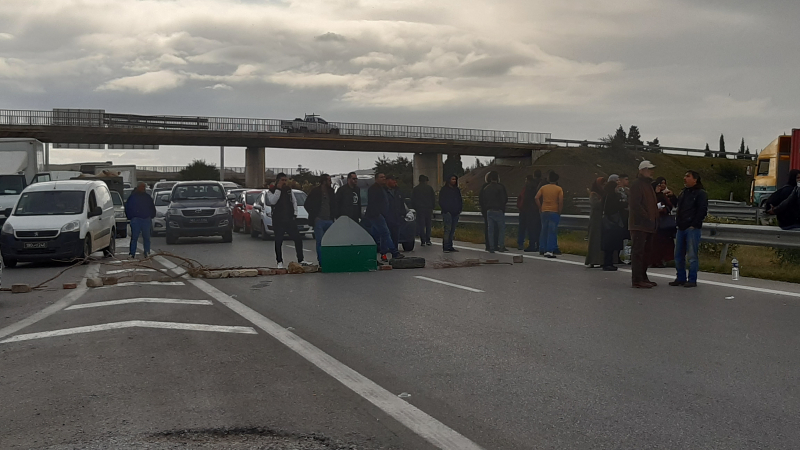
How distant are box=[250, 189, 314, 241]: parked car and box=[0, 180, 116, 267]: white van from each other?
609 centimetres

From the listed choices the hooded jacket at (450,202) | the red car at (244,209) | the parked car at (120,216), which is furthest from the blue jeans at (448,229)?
the parked car at (120,216)

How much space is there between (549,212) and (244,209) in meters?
14.4

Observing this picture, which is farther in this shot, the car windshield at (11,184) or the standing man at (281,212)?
the car windshield at (11,184)

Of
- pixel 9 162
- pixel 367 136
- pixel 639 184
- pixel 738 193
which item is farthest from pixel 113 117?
pixel 639 184

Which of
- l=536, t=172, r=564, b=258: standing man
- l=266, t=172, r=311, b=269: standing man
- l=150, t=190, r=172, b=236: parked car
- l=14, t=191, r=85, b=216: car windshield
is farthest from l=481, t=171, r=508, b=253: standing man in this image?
l=150, t=190, r=172, b=236: parked car

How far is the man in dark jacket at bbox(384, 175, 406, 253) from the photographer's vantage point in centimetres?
1820

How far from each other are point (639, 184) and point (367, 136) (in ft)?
194

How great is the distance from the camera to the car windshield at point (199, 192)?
26328 millimetres

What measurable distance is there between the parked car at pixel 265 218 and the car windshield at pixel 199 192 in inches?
47.5

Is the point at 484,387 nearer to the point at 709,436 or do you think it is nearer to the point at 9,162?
the point at 709,436

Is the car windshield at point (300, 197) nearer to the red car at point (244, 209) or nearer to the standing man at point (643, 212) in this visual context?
the red car at point (244, 209)

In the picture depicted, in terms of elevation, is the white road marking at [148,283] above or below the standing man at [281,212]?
below

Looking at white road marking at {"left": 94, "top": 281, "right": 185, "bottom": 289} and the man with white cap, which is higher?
the man with white cap

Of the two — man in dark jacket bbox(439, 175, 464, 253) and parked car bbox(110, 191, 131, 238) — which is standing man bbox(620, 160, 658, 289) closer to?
man in dark jacket bbox(439, 175, 464, 253)
